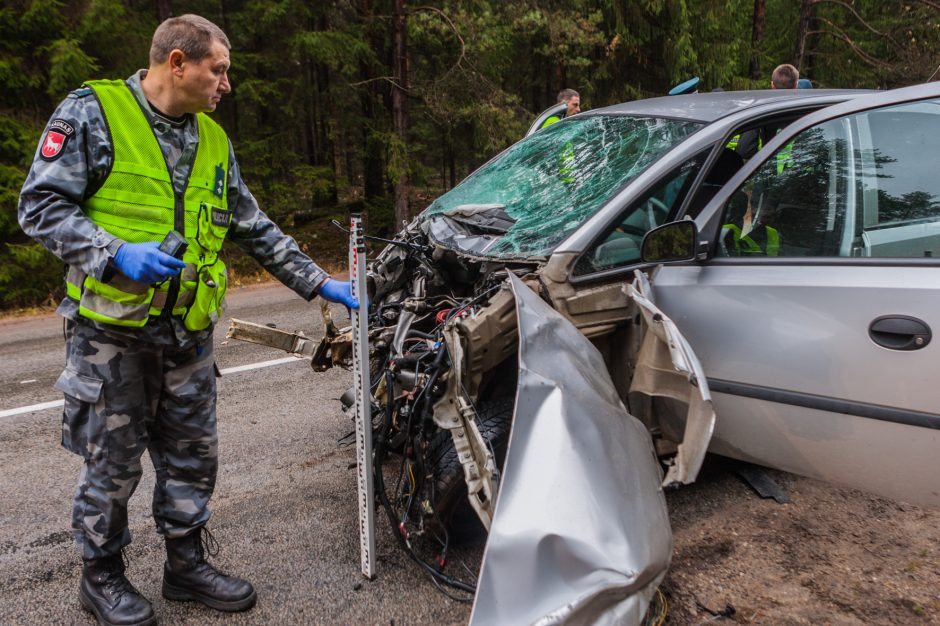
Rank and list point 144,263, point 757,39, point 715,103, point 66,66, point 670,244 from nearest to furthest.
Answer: point 144,263 → point 670,244 → point 715,103 → point 66,66 → point 757,39

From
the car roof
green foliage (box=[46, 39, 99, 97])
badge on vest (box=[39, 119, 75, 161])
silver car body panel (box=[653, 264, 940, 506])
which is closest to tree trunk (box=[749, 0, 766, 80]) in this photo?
green foliage (box=[46, 39, 99, 97])

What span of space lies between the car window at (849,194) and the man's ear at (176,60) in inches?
77.8

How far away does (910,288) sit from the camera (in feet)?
6.81

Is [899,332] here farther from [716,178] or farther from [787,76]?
[787,76]

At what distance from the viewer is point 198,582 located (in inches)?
93.7

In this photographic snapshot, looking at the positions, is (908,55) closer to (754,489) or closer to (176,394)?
(754,489)

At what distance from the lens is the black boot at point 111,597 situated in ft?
7.28

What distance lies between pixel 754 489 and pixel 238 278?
8.48m

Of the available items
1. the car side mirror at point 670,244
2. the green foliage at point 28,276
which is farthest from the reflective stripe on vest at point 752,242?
the green foliage at point 28,276

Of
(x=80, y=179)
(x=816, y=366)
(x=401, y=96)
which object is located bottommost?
(x=816, y=366)

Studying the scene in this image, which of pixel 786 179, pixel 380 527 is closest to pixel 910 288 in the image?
pixel 786 179

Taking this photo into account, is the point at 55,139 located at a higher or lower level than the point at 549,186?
higher

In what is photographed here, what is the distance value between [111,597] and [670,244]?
90.8 inches

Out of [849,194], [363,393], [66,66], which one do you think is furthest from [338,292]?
[66,66]
